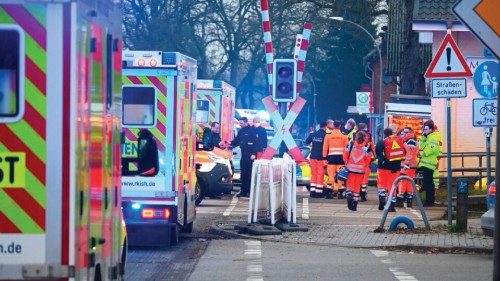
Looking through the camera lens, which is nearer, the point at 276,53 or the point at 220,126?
the point at 220,126

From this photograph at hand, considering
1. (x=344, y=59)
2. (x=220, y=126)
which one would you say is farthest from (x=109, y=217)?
(x=344, y=59)

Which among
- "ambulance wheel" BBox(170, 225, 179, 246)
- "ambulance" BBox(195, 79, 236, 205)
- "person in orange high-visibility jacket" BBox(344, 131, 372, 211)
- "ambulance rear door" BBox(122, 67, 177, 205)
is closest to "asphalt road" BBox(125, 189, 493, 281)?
"ambulance wheel" BBox(170, 225, 179, 246)

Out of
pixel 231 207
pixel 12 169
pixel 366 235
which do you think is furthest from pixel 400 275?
pixel 231 207

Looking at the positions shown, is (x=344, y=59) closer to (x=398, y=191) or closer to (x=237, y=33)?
(x=237, y=33)

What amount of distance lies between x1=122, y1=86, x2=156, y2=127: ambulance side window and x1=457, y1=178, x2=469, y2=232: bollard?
195 inches

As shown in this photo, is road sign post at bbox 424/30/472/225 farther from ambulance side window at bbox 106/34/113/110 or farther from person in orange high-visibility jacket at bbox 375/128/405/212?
ambulance side window at bbox 106/34/113/110

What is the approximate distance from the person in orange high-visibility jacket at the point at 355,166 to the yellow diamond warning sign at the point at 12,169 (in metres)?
18.1

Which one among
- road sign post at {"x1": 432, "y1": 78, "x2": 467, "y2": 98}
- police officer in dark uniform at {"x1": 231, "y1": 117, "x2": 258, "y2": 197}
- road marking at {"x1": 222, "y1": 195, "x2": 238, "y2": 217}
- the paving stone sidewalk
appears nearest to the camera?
the paving stone sidewalk

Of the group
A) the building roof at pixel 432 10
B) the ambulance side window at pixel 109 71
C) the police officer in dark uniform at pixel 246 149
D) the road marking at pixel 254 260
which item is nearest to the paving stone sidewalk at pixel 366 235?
the road marking at pixel 254 260

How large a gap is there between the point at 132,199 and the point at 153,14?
127ft

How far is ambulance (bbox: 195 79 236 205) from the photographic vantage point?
25.9 m

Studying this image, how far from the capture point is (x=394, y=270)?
14109 millimetres

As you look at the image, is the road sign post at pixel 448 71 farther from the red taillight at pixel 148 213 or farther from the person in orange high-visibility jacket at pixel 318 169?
the person in orange high-visibility jacket at pixel 318 169

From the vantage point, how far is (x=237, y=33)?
6078 centimetres
